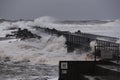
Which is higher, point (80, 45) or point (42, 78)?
point (80, 45)

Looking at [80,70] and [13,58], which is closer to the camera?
[80,70]

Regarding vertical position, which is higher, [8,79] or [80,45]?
[80,45]

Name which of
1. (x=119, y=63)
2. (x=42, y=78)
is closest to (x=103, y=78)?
(x=119, y=63)

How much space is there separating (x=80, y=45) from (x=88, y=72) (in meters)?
12.5

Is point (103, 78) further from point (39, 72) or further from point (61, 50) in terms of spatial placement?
point (61, 50)

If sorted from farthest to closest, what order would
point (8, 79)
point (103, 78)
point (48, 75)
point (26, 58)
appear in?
point (26, 58), point (48, 75), point (8, 79), point (103, 78)

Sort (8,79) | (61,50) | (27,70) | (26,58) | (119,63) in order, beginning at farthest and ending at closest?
1. (61,50)
2. (26,58)
3. (27,70)
4. (8,79)
5. (119,63)

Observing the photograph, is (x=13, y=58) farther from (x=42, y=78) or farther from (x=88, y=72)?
(x=88, y=72)

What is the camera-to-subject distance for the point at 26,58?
25.4m

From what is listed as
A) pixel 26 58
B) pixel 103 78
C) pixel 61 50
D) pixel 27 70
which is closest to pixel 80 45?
pixel 61 50

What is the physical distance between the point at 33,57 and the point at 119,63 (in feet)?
38.5

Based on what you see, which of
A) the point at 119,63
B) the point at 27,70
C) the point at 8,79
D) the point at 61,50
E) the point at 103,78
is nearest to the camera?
the point at 103,78

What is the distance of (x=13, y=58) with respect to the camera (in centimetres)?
2581

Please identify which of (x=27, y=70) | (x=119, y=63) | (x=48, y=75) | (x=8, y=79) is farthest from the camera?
(x=27, y=70)
